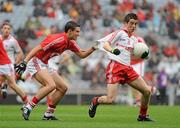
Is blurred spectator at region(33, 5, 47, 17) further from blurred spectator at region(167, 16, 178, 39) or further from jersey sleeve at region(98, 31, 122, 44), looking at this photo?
jersey sleeve at region(98, 31, 122, 44)

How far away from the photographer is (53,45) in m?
15.5

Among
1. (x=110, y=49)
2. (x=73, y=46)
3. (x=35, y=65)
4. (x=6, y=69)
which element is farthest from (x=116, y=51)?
(x=6, y=69)

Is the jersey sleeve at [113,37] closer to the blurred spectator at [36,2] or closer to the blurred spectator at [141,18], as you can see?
the blurred spectator at [141,18]

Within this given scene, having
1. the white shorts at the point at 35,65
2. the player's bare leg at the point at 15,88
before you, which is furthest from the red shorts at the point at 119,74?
the player's bare leg at the point at 15,88

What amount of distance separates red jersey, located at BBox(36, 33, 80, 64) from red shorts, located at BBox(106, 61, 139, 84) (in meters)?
0.98

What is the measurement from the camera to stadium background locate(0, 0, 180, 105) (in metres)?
33.0

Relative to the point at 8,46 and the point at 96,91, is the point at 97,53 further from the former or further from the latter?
the point at 8,46

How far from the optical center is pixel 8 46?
22.5 metres

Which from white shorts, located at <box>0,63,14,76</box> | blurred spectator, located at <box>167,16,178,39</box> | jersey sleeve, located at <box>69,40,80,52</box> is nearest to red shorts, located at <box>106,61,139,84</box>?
jersey sleeve, located at <box>69,40,80,52</box>

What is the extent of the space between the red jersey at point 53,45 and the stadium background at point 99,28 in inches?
603

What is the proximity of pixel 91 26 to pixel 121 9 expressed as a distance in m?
2.39

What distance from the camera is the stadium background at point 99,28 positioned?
3297cm

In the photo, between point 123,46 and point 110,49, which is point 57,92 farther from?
point 110,49

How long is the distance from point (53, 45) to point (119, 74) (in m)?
1.57
